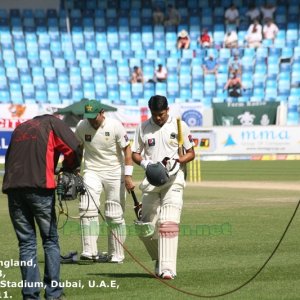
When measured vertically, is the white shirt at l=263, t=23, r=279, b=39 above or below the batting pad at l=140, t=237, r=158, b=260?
above

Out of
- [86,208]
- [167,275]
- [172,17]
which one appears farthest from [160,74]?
[167,275]

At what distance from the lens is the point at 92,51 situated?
48562 millimetres

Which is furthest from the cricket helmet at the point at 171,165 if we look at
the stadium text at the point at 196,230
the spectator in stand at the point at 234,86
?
the spectator in stand at the point at 234,86

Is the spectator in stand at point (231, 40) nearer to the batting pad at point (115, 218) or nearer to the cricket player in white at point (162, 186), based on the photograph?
the batting pad at point (115, 218)

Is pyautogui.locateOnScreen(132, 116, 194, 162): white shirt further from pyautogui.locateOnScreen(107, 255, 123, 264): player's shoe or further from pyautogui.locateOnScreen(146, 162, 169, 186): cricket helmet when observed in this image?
pyautogui.locateOnScreen(107, 255, 123, 264): player's shoe

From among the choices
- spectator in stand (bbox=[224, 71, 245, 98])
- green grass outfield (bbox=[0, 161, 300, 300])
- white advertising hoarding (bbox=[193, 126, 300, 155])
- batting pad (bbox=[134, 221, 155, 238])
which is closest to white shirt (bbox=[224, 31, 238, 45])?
spectator in stand (bbox=[224, 71, 245, 98])

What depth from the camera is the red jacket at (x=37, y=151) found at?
9.20m

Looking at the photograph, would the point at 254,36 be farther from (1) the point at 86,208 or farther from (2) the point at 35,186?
(2) the point at 35,186

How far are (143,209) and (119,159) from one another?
5.38 feet

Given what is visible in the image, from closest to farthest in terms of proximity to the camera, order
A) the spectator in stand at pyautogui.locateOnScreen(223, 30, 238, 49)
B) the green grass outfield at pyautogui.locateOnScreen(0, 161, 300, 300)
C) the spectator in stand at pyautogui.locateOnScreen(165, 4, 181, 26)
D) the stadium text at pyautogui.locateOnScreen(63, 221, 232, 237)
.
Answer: the green grass outfield at pyautogui.locateOnScreen(0, 161, 300, 300) → the stadium text at pyautogui.locateOnScreen(63, 221, 232, 237) → the spectator in stand at pyautogui.locateOnScreen(223, 30, 238, 49) → the spectator in stand at pyautogui.locateOnScreen(165, 4, 181, 26)

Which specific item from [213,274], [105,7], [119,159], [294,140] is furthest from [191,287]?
[105,7]

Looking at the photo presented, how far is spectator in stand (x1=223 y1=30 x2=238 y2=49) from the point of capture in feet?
158

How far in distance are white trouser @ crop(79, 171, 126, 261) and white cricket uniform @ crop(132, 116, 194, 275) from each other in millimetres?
1111

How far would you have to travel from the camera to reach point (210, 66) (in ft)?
155
